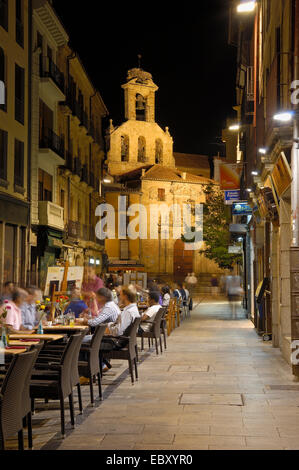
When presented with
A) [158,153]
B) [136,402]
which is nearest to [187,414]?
[136,402]

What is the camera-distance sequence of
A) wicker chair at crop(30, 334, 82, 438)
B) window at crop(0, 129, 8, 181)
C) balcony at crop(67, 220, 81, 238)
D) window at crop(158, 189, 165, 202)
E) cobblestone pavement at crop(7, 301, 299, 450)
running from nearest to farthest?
cobblestone pavement at crop(7, 301, 299, 450) < wicker chair at crop(30, 334, 82, 438) < window at crop(0, 129, 8, 181) < balcony at crop(67, 220, 81, 238) < window at crop(158, 189, 165, 202)

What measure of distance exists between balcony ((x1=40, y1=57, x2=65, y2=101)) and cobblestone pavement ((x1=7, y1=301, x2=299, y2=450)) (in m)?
17.3

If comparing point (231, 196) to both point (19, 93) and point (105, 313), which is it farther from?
point (105, 313)

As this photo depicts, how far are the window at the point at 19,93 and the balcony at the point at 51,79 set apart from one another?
2.68 meters

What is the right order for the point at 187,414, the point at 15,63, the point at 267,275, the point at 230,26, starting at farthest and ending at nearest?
the point at 230,26 < the point at 15,63 < the point at 267,275 < the point at 187,414

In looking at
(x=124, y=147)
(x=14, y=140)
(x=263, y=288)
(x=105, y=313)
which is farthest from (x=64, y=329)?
(x=124, y=147)

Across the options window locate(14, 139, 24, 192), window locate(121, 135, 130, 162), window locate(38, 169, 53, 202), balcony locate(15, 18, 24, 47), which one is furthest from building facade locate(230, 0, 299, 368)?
window locate(121, 135, 130, 162)

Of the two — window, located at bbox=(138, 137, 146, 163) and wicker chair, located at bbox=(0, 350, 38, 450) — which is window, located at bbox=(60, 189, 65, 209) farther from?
window, located at bbox=(138, 137, 146, 163)

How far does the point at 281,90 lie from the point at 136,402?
6.90 m

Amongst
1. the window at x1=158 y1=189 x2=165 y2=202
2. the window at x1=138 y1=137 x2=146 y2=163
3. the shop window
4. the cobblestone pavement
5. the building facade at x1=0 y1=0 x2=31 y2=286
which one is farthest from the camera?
the window at x1=138 y1=137 x2=146 y2=163

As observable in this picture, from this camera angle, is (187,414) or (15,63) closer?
(187,414)

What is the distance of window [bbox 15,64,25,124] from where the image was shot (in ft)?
78.6

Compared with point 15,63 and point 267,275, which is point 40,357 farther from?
point 15,63

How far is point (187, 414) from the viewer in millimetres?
7637
